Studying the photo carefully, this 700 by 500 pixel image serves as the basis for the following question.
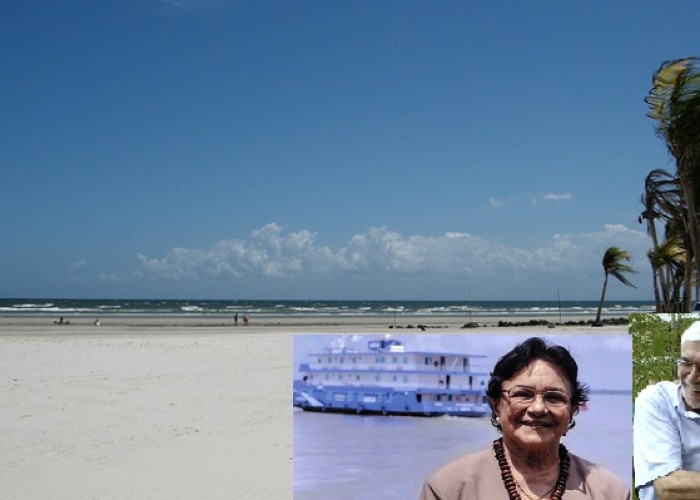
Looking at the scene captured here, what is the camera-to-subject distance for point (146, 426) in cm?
1164

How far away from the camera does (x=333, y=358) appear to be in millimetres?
4828

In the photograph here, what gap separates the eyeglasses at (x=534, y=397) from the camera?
3.50m

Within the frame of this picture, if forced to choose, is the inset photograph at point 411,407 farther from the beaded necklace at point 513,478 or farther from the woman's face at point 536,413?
the beaded necklace at point 513,478

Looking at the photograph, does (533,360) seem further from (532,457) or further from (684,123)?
(684,123)

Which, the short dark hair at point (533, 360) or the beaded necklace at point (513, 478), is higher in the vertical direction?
the short dark hair at point (533, 360)

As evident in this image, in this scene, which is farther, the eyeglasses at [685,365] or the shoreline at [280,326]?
the shoreline at [280,326]

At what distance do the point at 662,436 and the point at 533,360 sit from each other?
Result: 1040 mm

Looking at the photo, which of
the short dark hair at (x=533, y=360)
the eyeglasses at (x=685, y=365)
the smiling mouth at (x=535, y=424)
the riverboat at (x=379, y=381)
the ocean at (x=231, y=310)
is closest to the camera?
the smiling mouth at (x=535, y=424)

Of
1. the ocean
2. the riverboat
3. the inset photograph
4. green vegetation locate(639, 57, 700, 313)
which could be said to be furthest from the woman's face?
the ocean

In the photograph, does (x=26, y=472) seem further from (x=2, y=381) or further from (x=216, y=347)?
(x=216, y=347)

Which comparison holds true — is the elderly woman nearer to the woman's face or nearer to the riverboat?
the woman's face

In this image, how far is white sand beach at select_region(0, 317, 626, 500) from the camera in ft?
28.3

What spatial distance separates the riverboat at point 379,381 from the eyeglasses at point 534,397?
1081 mm

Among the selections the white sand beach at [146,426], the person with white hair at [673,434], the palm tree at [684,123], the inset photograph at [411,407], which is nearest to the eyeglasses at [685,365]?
the person with white hair at [673,434]
